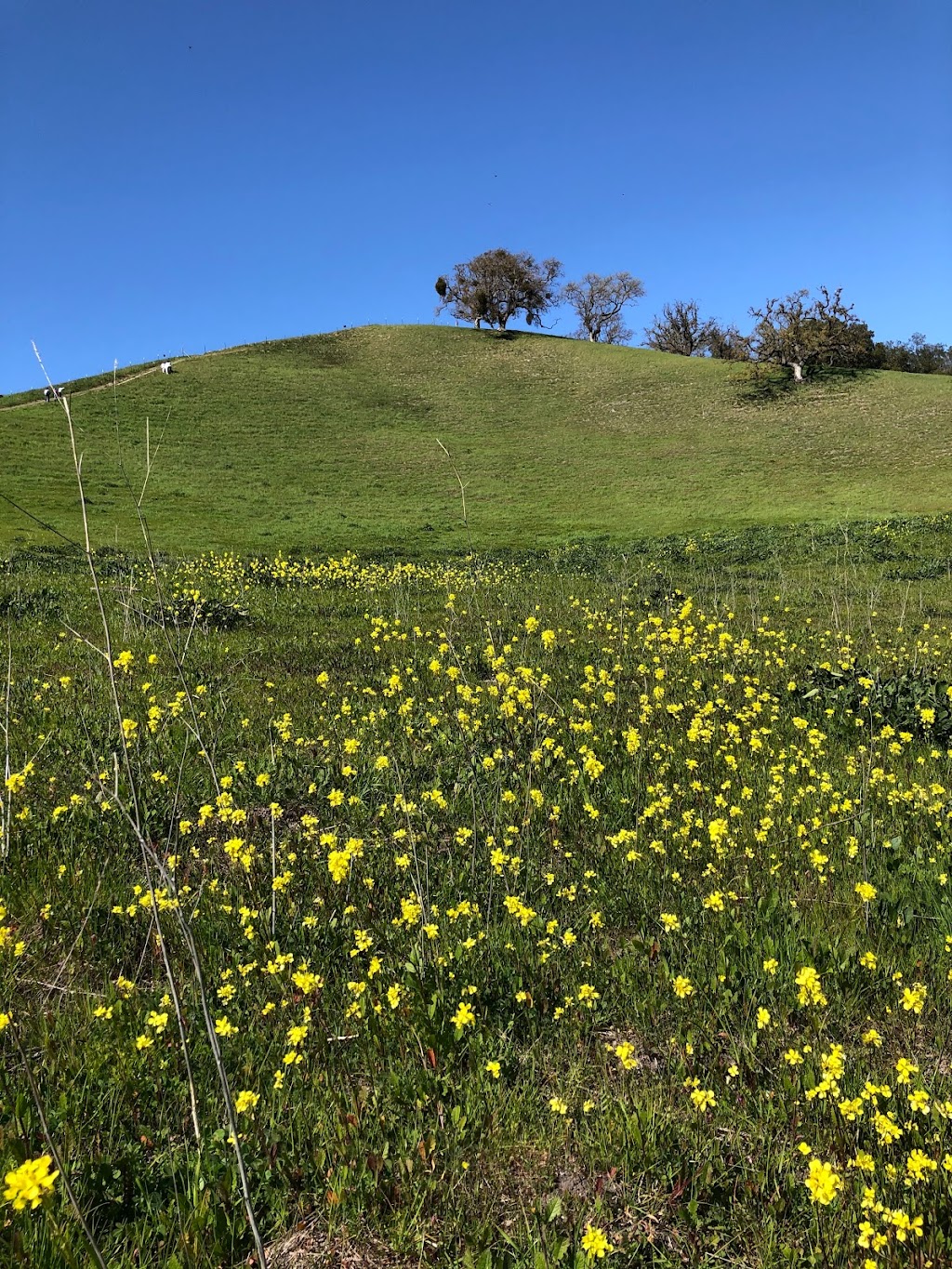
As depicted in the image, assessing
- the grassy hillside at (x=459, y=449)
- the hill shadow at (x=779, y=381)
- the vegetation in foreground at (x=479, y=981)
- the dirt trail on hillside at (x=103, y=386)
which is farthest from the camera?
the hill shadow at (x=779, y=381)

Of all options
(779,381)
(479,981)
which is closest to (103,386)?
(779,381)

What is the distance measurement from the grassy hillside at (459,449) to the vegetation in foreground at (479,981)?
49.5 feet

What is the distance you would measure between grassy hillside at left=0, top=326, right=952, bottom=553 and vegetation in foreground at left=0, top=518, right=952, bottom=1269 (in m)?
15.1

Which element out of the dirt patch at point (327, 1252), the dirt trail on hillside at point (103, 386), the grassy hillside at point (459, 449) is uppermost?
the dirt trail on hillside at point (103, 386)

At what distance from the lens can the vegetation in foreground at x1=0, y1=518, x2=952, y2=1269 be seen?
7.97 ft

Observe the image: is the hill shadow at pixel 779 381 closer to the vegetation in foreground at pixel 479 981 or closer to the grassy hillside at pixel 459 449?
the grassy hillside at pixel 459 449

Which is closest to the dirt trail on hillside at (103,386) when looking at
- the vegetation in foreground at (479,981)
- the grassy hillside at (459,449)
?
the grassy hillside at (459,449)

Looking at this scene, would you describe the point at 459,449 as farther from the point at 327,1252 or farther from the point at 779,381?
the point at 327,1252

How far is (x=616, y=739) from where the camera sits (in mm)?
6641

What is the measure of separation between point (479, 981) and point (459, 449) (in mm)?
47366

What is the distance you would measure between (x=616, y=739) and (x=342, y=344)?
80.4 metres

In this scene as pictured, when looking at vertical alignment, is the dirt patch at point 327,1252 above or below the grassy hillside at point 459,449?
below

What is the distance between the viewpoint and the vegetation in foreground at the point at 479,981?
243 cm

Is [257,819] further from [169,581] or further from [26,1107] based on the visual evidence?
[169,581]
